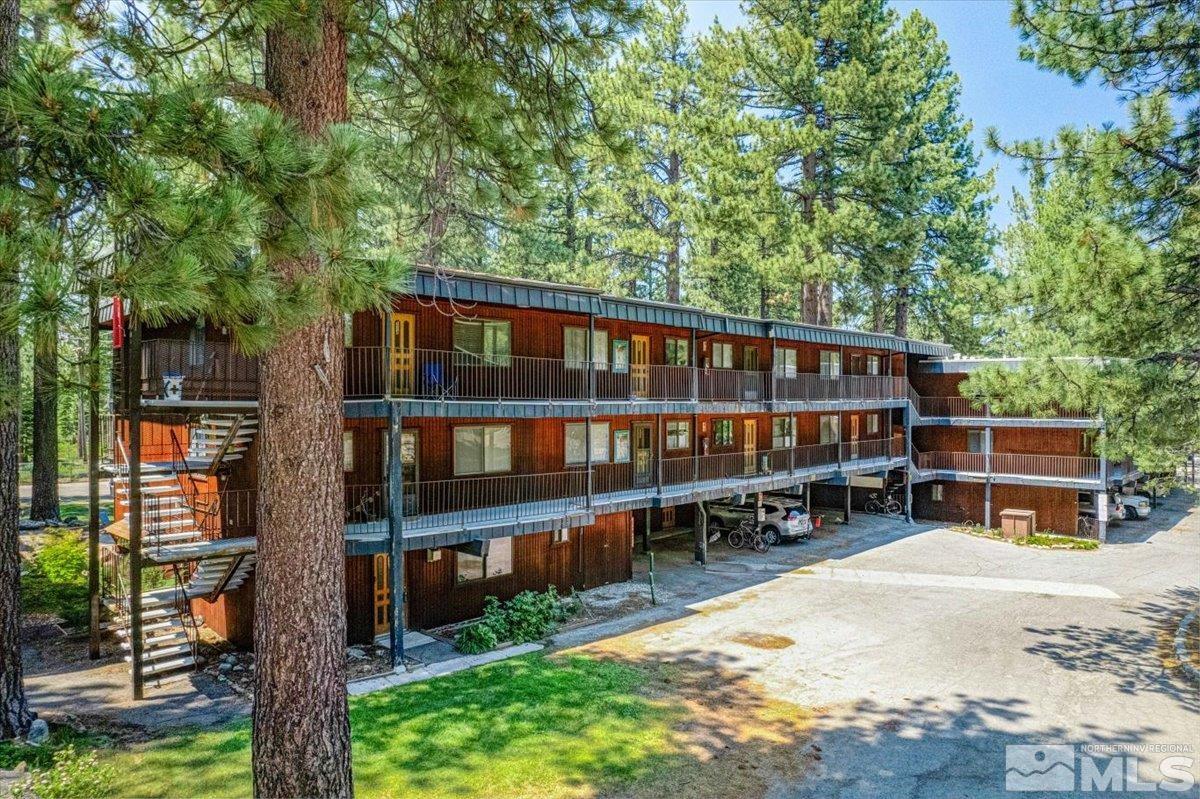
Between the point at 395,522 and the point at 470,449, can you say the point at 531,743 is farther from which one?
the point at 470,449

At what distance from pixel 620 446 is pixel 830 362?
42.7 ft

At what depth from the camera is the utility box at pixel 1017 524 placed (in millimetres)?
26062

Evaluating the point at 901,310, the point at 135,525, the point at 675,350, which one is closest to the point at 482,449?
the point at 135,525

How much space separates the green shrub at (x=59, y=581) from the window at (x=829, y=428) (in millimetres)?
25141

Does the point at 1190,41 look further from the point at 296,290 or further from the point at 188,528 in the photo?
the point at 188,528

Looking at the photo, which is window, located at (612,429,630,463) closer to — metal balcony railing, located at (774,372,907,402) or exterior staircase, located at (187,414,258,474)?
metal balcony railing, located at (774,372,907,402)

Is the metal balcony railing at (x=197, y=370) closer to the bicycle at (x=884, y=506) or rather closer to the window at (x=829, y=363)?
the window at (x=829, y=363)

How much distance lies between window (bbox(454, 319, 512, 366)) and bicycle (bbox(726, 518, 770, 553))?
11.6 m

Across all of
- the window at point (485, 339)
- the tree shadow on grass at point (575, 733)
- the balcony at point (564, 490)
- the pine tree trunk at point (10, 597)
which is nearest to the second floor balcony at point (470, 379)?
the window at point (485, 339)

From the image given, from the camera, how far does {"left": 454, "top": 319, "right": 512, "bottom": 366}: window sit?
16.0m

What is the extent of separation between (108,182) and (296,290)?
142cm

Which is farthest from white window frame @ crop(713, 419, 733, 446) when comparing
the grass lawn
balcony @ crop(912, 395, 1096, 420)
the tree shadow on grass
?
the grass lawn

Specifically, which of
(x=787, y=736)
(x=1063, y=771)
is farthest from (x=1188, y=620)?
(x=787, y=736)

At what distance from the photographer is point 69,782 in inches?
283
